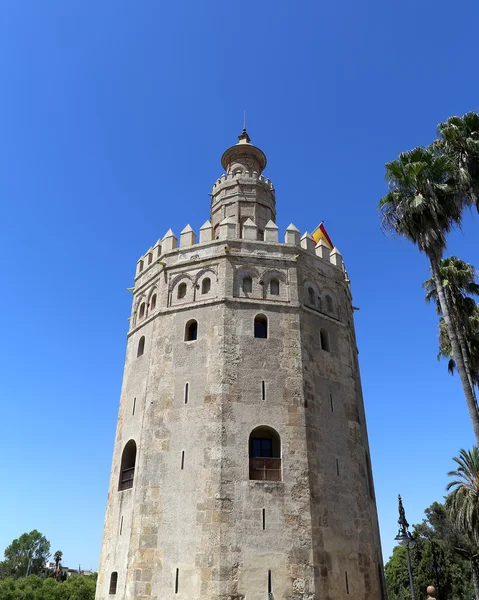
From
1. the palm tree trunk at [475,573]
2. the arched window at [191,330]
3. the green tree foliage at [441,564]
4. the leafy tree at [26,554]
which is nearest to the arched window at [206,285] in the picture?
the arched window at [191,330]

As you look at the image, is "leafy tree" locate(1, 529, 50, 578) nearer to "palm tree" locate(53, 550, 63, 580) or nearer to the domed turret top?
"palm tree" locate(53, 550, 63, 580)

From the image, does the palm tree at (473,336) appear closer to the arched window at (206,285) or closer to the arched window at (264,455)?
the arched window at (264,455)

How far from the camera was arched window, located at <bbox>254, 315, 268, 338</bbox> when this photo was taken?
17.7m

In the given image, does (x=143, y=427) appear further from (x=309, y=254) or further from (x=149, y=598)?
(x=309, y=254)

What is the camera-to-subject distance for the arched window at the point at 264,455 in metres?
15.2

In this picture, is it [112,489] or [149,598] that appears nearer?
[149,598]

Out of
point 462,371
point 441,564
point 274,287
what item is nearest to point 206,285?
point 274,287

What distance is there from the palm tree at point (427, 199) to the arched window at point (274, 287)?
16.1 ft

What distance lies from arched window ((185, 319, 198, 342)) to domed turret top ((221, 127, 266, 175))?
33.9 feet

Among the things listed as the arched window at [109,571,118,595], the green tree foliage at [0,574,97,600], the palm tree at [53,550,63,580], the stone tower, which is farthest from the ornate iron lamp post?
the palm tree at [53,550,63,580]

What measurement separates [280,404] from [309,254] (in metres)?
6.81

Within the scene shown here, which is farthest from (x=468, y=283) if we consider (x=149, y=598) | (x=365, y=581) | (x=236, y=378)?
(x=149, y=598)

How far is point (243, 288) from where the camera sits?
1825 centimetres

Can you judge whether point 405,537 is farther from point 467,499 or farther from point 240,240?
point 240,240
